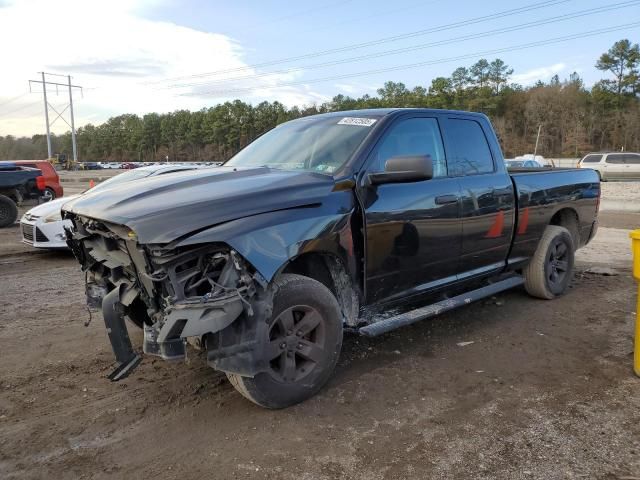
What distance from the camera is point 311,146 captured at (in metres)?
4.14

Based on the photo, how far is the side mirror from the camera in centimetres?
355

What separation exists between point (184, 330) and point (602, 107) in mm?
83924

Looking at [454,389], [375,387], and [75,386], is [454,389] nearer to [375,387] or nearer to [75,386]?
[375,387]

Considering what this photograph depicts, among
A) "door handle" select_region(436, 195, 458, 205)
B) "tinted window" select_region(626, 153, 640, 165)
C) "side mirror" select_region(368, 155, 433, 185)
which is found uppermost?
"tinted window" select_region(626, 153, 640, 165)

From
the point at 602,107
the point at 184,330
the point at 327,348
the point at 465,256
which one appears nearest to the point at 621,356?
the point at 465,256

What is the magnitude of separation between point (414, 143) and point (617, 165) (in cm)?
2899

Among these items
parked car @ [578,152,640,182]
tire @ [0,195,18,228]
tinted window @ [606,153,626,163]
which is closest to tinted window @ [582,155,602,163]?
parked car @ [578,152,640,182]

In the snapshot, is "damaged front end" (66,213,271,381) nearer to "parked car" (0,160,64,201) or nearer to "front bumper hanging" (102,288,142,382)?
"front bumper hanging" (102,288,142,382)

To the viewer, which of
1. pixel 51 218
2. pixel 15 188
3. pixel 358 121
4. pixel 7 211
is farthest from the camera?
pixel 15 188

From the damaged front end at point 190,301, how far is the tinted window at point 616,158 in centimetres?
3094

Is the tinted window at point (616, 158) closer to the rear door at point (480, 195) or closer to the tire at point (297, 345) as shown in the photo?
the rear door at point (480, 195)

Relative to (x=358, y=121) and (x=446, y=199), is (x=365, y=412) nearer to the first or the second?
(x=446, y=199)

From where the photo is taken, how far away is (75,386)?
12.3 ft

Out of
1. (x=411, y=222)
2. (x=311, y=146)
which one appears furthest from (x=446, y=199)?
(x=311, y=146)
